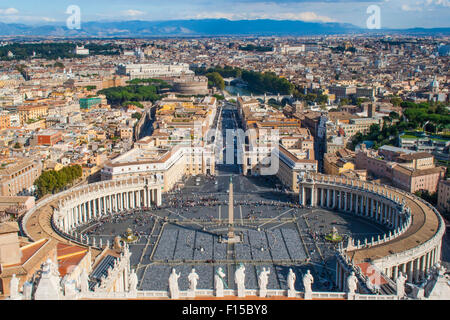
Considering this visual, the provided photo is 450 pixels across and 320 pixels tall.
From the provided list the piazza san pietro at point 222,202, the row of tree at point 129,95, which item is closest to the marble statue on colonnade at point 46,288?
the piazza san pietro at point 222,202

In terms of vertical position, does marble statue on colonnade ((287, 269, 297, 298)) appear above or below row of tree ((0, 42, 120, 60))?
below

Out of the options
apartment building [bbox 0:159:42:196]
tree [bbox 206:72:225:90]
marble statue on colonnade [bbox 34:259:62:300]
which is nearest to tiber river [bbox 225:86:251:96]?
tree [bbox 206:72:225:90]

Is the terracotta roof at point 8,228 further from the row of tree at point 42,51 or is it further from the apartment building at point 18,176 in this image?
the row of tree at point 42,51

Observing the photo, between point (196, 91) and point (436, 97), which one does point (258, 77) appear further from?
point (436, 97)

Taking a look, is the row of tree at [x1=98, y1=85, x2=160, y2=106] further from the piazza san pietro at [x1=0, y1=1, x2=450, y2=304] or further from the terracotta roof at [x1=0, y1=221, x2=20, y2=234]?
the terracotta roof at [x1=0, y1=221, x2=20, y2=234]

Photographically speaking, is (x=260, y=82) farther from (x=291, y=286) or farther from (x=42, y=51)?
(x=291, y=286)

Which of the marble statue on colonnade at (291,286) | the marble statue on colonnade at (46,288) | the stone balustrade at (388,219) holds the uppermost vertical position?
the marble statue on colonnade at (46,288)

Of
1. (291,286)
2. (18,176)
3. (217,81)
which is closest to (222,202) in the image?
(18,176)

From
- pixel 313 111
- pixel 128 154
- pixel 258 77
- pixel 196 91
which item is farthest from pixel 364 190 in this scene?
pixel 258 77
